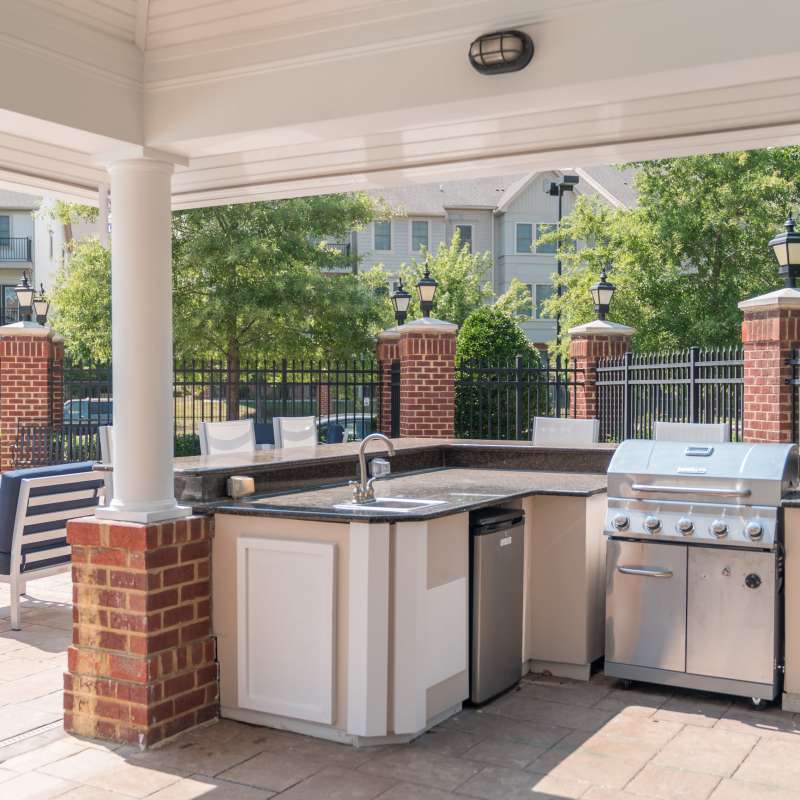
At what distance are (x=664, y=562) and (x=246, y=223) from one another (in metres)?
12.9

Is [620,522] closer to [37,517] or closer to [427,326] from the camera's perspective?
[37,517]

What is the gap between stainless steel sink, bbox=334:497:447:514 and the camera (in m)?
4.51

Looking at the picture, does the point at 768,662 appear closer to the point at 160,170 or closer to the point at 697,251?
the point at 160,170

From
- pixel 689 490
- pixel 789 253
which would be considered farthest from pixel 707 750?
pixel 789 253

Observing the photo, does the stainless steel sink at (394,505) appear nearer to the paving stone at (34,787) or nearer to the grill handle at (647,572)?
the grill handle at (647,572)

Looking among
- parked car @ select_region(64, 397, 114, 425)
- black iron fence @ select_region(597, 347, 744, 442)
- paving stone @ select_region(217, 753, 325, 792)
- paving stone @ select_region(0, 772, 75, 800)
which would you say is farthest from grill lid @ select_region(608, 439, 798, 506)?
black iron fence @ select_region(597, 347, 744, 442)

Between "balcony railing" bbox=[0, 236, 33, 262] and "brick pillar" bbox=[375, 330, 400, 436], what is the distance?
25792 millimetres

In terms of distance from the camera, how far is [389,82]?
3875 millimetres

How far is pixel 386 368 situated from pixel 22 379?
5.09 m

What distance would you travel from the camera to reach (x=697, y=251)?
17.8m

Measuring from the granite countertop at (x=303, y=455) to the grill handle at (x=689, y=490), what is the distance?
142 cm

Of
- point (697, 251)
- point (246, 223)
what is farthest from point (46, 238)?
point (697, 251)

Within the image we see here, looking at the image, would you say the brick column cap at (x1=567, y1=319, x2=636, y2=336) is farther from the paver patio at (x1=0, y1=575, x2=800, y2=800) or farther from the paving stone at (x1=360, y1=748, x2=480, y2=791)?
the paving stone at (x1=360, y1=748, x2=480, y2=791)

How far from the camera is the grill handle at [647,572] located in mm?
5094
